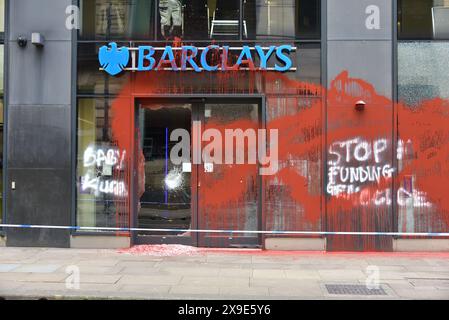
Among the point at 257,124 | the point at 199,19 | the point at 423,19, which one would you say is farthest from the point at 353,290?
the point at 199,19

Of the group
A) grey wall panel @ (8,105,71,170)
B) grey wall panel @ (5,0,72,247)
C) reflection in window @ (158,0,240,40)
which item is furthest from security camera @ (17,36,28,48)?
reflection in window @ (158,0,240,40)

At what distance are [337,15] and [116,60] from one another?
14.6 feet

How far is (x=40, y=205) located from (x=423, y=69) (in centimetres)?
802

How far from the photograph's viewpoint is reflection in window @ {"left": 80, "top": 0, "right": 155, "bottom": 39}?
38.0 ft

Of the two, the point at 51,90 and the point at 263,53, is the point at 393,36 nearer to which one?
the point at 263,53

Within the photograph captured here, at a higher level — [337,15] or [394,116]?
[337,15]

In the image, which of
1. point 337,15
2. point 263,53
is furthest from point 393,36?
point 263,53

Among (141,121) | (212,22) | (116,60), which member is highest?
(212,22)

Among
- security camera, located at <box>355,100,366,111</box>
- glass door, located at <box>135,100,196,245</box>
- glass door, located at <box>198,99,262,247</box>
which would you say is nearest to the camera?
security camera, located at <box>355,100,366,111</box>

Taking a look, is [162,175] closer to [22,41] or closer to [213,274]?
[213,274]

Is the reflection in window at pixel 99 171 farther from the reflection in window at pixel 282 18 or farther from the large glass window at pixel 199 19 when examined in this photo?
the reflection in window at pixel 282 18

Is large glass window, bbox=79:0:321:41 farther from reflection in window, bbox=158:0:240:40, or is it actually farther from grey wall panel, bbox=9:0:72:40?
grey wall panel, bbox=9:0:72:40

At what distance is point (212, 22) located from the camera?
11.5 meters
